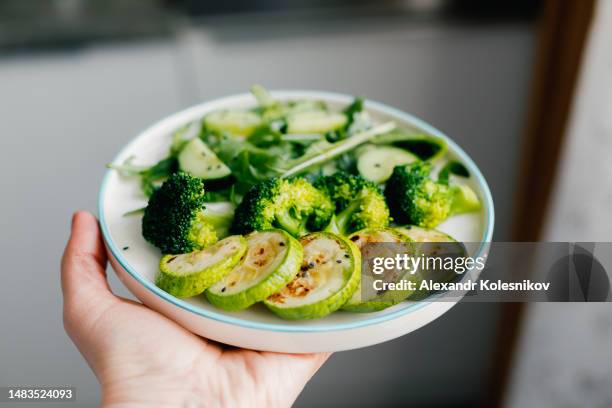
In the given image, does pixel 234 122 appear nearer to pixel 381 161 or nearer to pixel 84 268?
pixel 381 161

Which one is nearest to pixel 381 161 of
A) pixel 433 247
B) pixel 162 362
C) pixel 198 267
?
pixel 433 247

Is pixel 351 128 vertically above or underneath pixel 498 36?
underneath

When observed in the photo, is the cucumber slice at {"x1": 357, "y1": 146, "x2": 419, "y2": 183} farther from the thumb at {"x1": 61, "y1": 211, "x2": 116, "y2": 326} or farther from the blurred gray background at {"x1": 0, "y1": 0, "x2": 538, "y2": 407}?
the blurred gray background at {"x1": 0, "y1": 0, "x2": 538, "y2": 407}

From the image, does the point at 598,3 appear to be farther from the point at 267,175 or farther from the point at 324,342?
the point at 324,342

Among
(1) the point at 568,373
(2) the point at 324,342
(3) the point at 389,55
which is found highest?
(3) the point at 389,55

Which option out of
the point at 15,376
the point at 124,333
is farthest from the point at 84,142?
the point at 124,333

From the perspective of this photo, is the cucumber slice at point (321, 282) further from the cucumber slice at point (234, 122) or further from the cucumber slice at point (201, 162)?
the cucumber slice at point (234, 122)

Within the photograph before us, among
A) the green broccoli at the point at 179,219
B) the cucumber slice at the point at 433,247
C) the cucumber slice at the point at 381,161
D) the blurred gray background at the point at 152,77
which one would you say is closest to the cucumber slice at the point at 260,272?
the green broccoli at the point at 179,219
